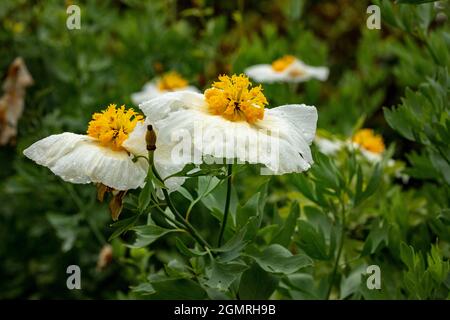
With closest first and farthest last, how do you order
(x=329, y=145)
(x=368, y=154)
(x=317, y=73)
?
(x=329, y=145) → (x=368, y=154) → (x=317, y=73)

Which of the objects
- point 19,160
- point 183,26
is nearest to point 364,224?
point 19,160

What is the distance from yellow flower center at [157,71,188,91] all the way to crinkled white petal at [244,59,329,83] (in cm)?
23

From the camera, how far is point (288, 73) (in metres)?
2.17

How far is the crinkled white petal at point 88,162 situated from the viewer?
0.97 metres

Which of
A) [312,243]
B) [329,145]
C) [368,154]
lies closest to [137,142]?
[312,243]

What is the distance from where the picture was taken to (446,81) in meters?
1.32

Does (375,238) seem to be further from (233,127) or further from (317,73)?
(317,73)

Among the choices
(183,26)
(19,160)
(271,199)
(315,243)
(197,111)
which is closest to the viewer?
(197,111)

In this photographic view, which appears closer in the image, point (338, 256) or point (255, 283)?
point (255, 283)

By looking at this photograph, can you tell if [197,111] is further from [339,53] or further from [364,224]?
[339,53]

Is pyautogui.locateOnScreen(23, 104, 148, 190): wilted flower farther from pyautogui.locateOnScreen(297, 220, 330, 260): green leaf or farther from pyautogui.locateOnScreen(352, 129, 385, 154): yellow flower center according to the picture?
pyautogui.locateOnScreen(352, 129, 385, 154): yellow flower center

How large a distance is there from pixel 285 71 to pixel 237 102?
1.17 meters

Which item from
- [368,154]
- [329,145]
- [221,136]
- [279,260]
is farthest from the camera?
[368,154]
